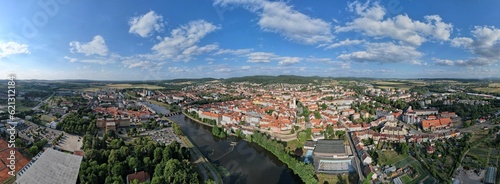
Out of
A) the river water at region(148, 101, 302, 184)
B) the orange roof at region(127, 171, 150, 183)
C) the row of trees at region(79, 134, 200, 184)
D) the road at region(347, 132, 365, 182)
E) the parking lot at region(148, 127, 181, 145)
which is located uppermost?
the row of trees at region(79, 134, 200, 184)

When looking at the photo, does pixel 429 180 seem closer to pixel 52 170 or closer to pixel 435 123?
pixel 435 123

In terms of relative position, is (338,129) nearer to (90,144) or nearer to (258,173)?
(258,173)

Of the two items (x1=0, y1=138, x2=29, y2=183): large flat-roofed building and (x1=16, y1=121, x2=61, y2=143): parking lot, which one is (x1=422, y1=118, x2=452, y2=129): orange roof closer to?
(x1=0, y1=138, x2=29, y2=183): large flat-roofed building

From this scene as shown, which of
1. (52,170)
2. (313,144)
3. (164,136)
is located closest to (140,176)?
(52,170)

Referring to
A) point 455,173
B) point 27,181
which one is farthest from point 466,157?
point 27,181

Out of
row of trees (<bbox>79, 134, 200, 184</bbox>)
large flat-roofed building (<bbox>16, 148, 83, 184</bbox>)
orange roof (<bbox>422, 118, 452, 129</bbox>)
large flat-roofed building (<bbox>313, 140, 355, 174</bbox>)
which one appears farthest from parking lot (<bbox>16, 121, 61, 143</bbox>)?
orange roof (<bbox>422, 118, 452, 129</bbox>)

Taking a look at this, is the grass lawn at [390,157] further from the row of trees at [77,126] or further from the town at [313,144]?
the row of trees at [77,126]
